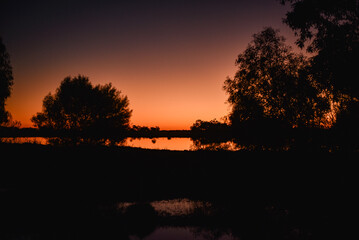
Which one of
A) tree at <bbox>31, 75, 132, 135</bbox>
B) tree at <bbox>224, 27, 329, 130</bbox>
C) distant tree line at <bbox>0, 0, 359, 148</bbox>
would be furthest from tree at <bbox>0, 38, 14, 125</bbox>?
tree at <bbox>224, 27, 329, 130</bbox>

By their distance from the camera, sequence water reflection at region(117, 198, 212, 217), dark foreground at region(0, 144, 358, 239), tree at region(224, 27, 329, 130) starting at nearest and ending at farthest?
1. dark foreground at region(0, 144, 358, 239)
2. water reflection at region(117, 198, 212, 217)
3. tree at region(224, 27, 329, 130)

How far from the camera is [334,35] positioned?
16.1 meters

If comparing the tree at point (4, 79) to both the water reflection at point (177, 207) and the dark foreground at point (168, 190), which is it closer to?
the dark foreground at point (168, 190)

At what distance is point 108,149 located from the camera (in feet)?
48.1

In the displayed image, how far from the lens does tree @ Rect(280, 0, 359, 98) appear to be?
15453mm

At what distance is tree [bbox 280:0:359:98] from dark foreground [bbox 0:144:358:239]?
641cm

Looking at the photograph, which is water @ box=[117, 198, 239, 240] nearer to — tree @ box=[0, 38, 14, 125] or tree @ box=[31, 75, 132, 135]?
tree @ box=[0, 38, 14, 125]

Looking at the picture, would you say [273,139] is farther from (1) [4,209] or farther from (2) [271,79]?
(1) [4,209]

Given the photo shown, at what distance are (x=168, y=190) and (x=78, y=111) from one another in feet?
114

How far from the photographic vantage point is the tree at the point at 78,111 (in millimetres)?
40469

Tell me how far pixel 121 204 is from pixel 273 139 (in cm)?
2044

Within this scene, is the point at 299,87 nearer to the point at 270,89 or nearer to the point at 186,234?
the point at 270,89

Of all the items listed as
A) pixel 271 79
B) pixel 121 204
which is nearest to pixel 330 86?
pixel 271 79

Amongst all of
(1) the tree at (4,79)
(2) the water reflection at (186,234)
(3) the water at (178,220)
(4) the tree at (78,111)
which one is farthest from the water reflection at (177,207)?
(4) the tree at (78,111)
